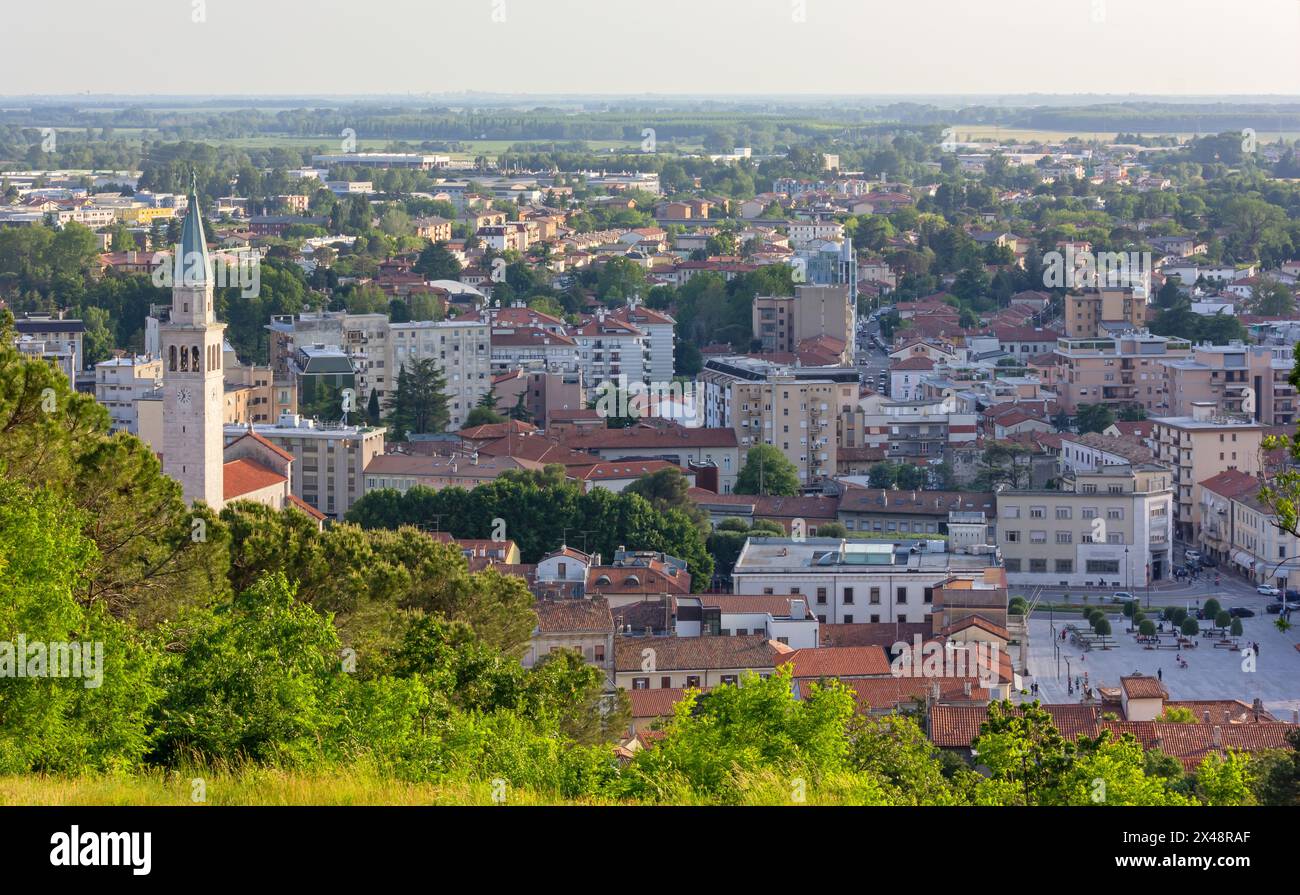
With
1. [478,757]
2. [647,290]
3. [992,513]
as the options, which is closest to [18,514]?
[478,757]

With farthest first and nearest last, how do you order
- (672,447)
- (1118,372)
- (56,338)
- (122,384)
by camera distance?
(56,338), (1118,372), (122,384), (672,447)

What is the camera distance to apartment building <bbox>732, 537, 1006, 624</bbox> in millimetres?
17391

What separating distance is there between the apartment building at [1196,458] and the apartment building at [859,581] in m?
6.61

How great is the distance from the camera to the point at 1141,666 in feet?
56.1

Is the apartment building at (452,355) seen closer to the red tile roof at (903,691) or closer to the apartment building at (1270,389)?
the apartment building at (1270,389)

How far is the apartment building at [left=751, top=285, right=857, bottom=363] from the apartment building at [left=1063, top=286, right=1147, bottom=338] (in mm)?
3819

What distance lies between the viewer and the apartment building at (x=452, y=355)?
101ft

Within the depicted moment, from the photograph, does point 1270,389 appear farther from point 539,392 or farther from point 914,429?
point 539,392

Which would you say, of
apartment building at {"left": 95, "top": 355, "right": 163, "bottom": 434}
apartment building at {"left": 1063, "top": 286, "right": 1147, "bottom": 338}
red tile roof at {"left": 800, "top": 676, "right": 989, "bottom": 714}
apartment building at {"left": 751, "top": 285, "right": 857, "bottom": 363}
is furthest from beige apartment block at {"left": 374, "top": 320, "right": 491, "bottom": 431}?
red tile roof at {"left": 800, "top": 676, "right": 989, "bottom": 714}

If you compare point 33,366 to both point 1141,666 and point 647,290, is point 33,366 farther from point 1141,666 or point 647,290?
point 647,290

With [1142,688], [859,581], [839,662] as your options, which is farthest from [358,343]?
[1142,688]

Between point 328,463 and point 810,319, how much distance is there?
13759 millimetres

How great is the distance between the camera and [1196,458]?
23828 mm
